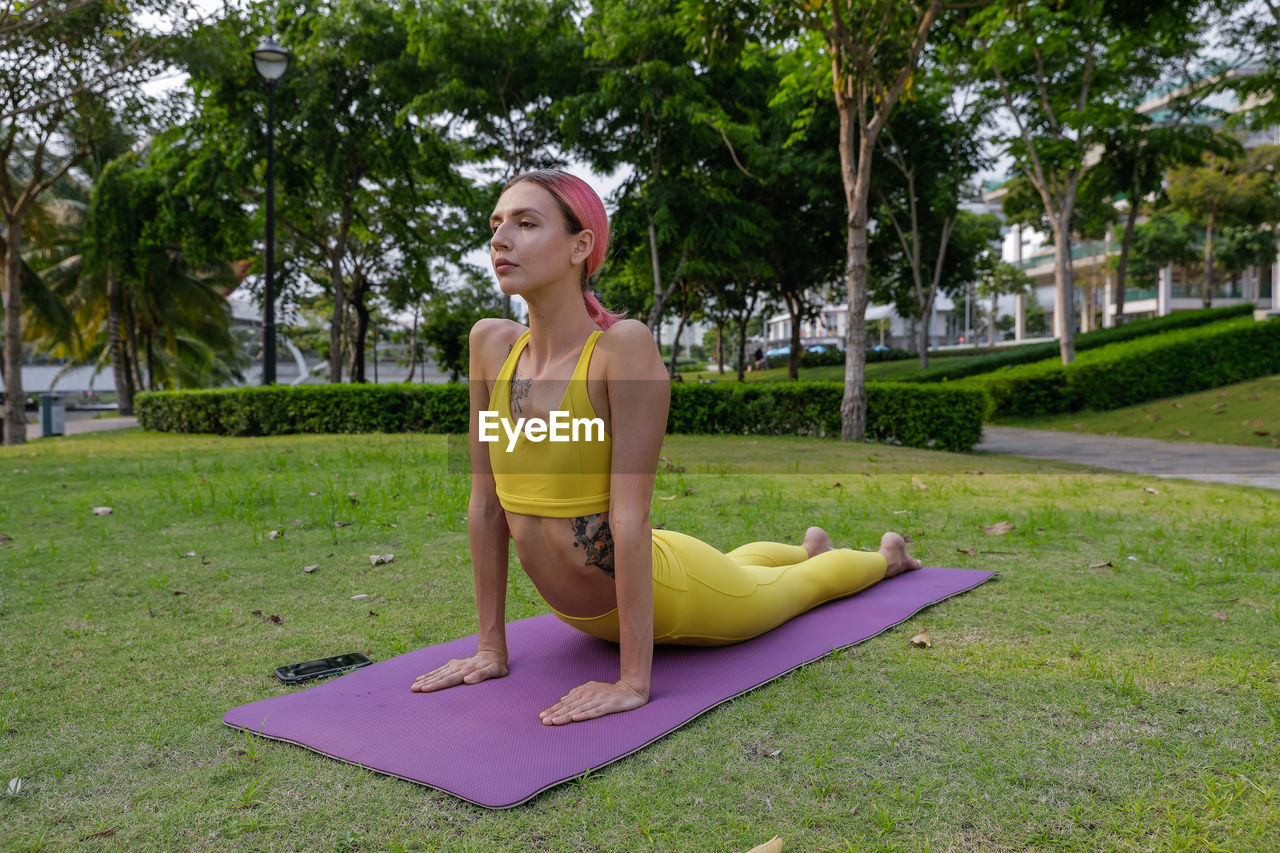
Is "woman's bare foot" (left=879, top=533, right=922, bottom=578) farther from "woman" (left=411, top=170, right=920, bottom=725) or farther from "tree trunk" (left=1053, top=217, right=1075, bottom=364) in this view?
"tree trunk" (left=1053, top=217, right=1075, bottom=364)

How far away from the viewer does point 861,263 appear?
1204cm

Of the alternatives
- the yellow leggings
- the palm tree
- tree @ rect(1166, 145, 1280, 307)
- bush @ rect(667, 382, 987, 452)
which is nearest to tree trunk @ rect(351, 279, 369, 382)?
the palm tree

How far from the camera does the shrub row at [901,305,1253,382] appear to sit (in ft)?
72.2

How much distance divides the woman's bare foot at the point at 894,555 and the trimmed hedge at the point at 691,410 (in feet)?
22.3

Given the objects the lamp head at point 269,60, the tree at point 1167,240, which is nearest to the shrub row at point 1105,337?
the lamp head at point 269,60

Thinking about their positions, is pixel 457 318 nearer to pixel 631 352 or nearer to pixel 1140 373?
pixel 1140 373

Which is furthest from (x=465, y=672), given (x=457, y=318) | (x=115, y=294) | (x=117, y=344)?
(x=115, y=294)

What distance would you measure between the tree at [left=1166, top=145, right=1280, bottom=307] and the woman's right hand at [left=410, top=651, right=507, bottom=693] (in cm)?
3665

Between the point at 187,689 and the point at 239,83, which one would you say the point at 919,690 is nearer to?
the point at 187,689

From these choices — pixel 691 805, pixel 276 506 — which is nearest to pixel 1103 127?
pixel 276 506

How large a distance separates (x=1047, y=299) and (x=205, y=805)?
272 feet

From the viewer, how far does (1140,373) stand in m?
18.0

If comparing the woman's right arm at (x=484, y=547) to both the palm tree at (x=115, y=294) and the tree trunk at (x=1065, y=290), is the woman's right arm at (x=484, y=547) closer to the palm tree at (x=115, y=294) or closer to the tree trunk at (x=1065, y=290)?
the tree trunk at (x=1065, y=290)

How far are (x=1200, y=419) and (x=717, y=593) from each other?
15397 mm
